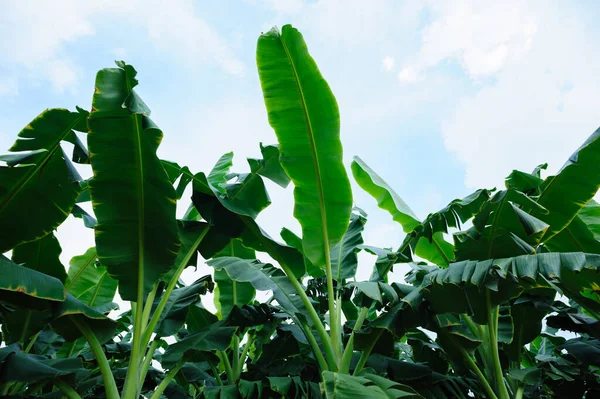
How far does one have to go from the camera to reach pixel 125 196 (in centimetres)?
254

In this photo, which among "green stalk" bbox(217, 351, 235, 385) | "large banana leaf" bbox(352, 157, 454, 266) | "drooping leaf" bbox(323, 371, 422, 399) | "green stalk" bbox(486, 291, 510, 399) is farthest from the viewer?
"green stalk" bbox(217, 351, 235, 385)

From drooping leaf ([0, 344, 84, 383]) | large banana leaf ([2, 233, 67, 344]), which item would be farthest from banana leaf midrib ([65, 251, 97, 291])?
drooping leaf ([0, 344, 84, 383])

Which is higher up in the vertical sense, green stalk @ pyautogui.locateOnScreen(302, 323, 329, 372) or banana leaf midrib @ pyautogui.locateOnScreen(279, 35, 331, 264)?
banana leaf midrib @ pyautogui.locateOnScreen(279, 35, 331, 264)

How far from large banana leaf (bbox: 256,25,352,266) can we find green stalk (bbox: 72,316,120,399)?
1469 mm

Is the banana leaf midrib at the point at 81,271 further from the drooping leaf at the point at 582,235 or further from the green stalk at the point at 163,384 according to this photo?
the drooping leaf at the point at 582,235

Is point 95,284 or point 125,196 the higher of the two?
point 125,196

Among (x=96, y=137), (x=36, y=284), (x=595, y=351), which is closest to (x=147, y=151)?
(x=96, y=137)

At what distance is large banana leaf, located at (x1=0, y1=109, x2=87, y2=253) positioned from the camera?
2.58 meters

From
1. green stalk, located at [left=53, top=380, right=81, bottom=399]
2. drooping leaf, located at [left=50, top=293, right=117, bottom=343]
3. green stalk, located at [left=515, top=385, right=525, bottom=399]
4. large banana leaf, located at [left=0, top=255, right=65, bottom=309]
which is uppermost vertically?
large banana leaf, located at [left=0, top=255, right=65, bottom=309]

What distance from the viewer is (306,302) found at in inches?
113

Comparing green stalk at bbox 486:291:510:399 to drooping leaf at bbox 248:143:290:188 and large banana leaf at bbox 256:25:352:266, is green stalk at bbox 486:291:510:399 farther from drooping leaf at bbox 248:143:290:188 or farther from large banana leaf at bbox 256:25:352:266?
drooping leaf at bbox 248:143:290:188

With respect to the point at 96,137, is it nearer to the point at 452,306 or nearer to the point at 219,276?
the point at 219,276

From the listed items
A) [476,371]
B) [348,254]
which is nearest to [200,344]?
[348,254]

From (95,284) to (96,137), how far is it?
1.95 m
